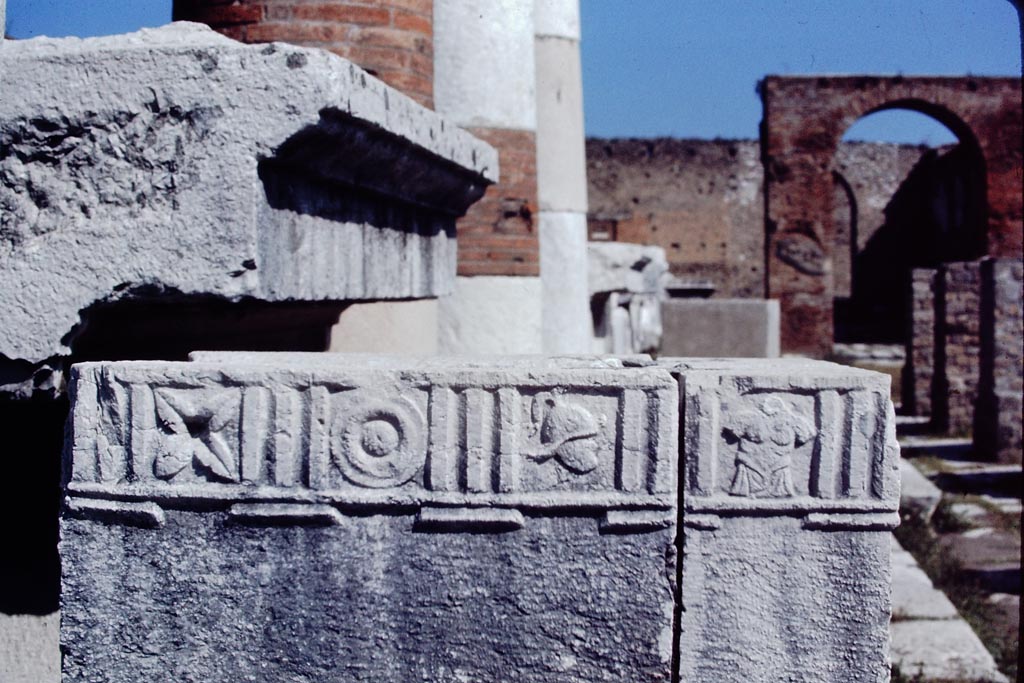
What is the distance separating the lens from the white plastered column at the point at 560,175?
4.54 metres

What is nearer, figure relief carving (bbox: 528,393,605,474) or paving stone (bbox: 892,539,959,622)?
figure relief carving (bbox: 528,393,605,474)

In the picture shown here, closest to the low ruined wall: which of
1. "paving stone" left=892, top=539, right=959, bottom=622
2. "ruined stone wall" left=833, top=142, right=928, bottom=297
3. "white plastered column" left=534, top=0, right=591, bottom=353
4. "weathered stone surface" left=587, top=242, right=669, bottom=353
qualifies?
"ruined stone wall" left=833, top=142, right=928, bottom=297

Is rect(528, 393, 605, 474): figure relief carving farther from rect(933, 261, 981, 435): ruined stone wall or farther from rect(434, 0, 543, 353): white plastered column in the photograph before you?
rect(933, 261, 981, 435): ruined stone wall

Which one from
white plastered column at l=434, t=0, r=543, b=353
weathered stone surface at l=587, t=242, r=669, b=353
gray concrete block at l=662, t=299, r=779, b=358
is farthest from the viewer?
gray concrete block at l=662, t=299, r=779, b=358

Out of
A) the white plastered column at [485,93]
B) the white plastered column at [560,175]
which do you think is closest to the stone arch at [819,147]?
the white plastered column at [560,175]

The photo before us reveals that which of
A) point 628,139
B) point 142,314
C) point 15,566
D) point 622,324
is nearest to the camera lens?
point 142,314

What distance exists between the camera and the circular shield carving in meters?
1.53

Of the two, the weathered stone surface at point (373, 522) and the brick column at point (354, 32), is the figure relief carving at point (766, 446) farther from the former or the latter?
the brick column at point (354, 32)

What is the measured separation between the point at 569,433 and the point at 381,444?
278 millimetres

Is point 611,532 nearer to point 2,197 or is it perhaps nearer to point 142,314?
point 142,314

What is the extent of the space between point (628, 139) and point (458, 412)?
932 inches

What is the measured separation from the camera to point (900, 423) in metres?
12.1

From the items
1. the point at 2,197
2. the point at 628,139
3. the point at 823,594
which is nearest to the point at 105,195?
the point at 2,197

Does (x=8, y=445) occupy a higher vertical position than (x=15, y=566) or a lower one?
higher
